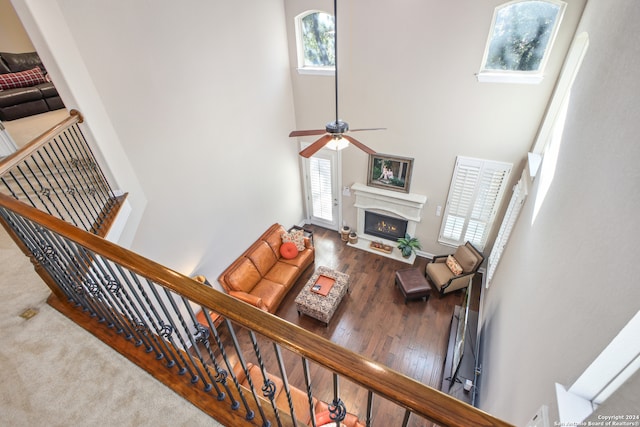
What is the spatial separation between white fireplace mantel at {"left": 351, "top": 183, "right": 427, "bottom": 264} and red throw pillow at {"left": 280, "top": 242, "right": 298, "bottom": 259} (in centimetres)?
168

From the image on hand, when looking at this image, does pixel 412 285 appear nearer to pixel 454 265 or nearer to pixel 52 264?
pixel 454 265

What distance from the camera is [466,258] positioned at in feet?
18.5

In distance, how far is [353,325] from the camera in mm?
5375

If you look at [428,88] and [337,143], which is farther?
[428,88]

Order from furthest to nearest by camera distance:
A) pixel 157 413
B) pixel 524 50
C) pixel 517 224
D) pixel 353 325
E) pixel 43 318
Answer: pixel 353 325, pixel 524 50, pixel 517 224, pixel 43 318, pixel 157 413

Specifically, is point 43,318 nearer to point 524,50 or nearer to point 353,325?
point 353,325

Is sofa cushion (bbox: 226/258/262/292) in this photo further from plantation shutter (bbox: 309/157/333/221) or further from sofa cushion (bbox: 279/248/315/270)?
plantation shutter (bbox: 309/157/333/221)

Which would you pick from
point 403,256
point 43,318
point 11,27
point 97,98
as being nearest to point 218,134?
point 97,98

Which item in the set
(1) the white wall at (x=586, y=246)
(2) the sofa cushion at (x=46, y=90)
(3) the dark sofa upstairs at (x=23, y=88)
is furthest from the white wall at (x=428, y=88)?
(3) the dark sofa upstairs at (x=23, y=88)

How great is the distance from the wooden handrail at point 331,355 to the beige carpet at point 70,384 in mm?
874

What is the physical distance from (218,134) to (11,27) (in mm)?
4011

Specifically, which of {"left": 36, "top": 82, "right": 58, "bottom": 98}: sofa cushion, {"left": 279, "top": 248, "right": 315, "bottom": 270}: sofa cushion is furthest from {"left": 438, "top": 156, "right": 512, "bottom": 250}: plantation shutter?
{"left": 36, "top": 82, "right": 58, "bottom": 98}: sofa cushion

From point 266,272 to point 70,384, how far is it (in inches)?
176

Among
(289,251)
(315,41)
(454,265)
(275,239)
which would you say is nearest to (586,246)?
(454,265)
